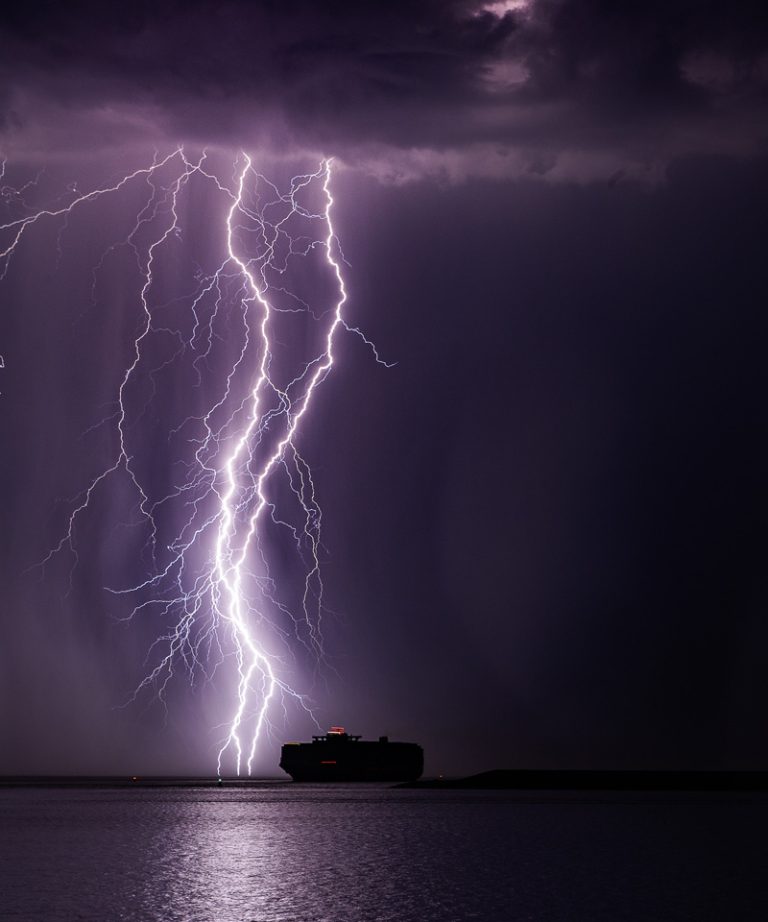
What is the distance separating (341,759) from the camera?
81.7 m

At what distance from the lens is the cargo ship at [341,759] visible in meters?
82.0

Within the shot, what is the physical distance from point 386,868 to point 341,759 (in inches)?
2505

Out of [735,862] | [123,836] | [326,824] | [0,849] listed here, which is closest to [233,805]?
[326,824]

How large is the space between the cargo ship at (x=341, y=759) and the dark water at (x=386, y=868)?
46.1 metres

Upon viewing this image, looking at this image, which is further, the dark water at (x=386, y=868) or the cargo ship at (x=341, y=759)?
the cargo ship at (x=341, y=759)

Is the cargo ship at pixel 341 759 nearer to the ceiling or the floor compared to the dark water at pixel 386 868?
nearer to the ceiling

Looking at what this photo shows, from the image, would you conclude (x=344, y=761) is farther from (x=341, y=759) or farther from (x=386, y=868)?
(x=386, y=868)

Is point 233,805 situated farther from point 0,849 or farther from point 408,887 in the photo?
point 408,887

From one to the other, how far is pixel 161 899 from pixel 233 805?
3418cm

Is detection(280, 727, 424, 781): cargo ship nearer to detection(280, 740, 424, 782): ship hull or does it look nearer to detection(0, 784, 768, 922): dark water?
detection(280, 740, 424, 782): ship hull

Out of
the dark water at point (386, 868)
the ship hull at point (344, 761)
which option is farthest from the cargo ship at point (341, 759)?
the dark water at point (386, 868)

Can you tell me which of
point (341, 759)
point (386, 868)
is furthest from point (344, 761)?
point (386, 868)

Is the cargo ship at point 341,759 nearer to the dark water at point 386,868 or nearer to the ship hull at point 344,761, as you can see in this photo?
the ship hull at point 344,761

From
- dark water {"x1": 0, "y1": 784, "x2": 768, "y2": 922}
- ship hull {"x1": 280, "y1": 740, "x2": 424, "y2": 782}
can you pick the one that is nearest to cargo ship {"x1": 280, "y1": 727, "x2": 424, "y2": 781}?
ship hull {"x1": 280, "y1": 740, "x2": 424, "y2": 782}
